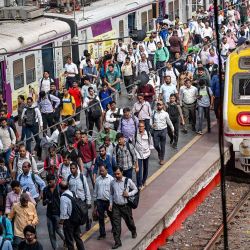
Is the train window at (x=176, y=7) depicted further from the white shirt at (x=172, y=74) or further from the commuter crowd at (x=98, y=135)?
the white shirt at (x=172, y=74)

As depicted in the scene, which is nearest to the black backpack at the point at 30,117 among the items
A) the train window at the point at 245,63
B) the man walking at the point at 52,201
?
the train window at the point at 245,63

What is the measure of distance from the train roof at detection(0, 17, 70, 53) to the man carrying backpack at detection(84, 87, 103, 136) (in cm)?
339

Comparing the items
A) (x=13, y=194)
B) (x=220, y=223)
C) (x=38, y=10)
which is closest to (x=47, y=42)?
(x=38, y=10)

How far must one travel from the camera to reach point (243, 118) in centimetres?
2025

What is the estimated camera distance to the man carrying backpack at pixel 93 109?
23375mm

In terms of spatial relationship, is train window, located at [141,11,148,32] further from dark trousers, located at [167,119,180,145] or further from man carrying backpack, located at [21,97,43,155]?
man carrying backpack, located at [21,97,43,155]

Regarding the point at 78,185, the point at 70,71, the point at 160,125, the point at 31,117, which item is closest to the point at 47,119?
the point at 31,117

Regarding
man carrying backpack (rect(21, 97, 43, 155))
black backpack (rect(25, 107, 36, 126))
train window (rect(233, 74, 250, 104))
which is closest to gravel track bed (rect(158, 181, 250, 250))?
train window (rect(233, 74, 250, 104))

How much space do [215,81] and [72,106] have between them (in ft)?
10.7

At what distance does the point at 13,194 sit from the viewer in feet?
55.1

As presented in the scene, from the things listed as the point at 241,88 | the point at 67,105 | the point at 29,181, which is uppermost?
the point at 241,88

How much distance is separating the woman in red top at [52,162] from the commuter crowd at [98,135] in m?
0.02

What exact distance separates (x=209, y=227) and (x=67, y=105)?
16.9ft

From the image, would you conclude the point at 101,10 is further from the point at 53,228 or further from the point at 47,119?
the point at 53,228
